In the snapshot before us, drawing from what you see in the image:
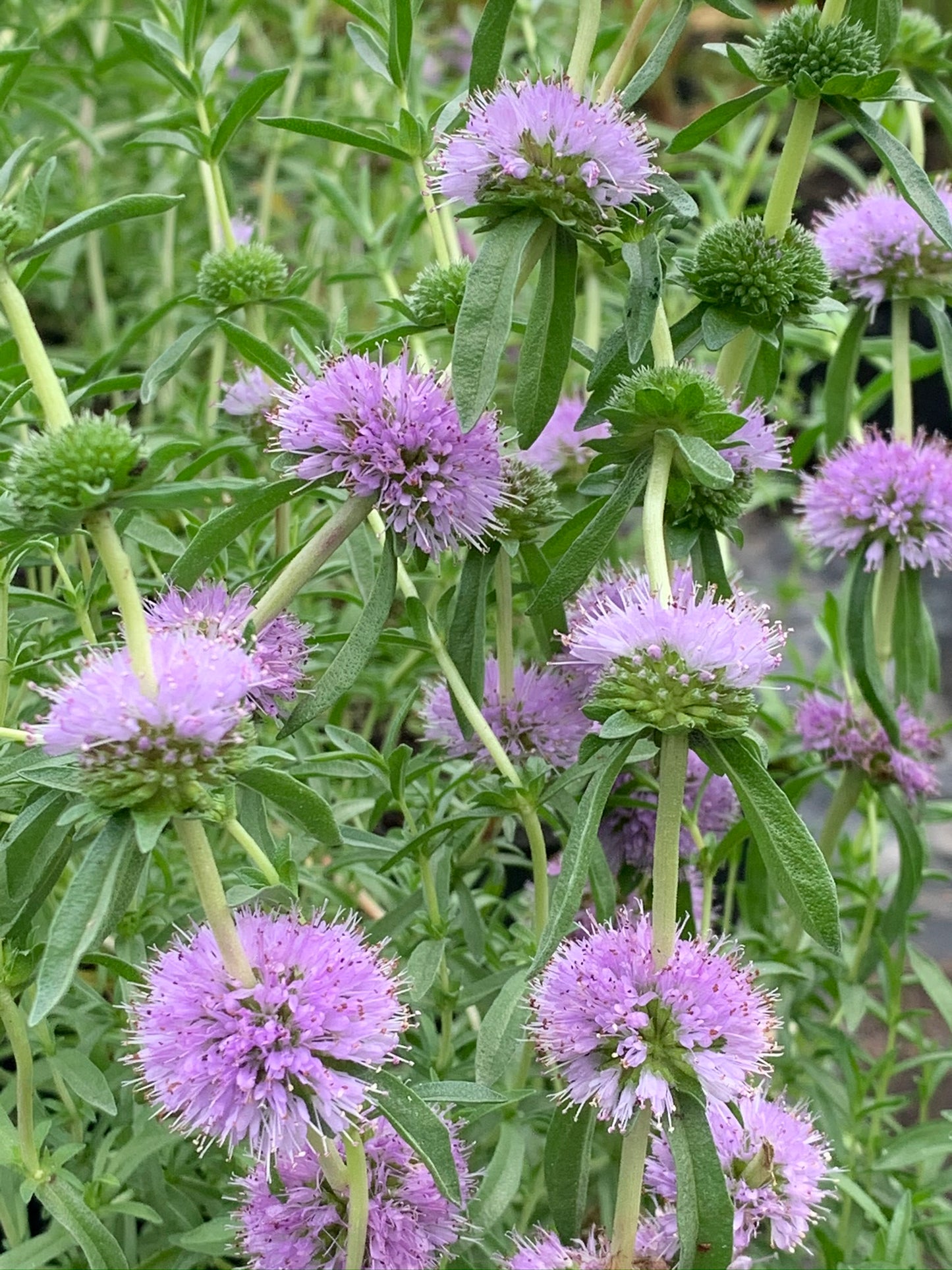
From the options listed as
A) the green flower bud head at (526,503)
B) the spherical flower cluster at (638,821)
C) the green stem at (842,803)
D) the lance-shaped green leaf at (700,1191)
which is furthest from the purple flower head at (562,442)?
the lance-shaped green leaf at (700,1191)

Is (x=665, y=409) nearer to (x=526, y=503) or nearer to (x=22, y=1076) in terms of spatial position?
(x=526, y=503)

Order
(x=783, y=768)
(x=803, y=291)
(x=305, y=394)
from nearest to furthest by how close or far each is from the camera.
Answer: (x=305, y=394), (x=803, y=291), (x=783, y=768)

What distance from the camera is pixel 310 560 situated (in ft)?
2.85

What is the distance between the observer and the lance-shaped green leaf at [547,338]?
35.8 inches

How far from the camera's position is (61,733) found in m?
0.70

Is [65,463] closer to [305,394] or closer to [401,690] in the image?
[305,394]

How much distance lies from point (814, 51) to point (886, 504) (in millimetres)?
463

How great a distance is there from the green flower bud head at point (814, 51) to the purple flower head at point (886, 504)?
1.34 feet

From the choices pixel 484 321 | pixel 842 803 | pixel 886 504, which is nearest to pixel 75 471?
pixel 484 321

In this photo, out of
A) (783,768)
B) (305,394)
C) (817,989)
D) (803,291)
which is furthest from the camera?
(783,768)

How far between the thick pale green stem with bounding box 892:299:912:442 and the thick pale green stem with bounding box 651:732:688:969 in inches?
25.7

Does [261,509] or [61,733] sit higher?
[261,509]

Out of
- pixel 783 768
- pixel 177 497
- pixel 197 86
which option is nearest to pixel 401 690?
pixel 783 768

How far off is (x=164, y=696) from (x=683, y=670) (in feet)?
1.00
